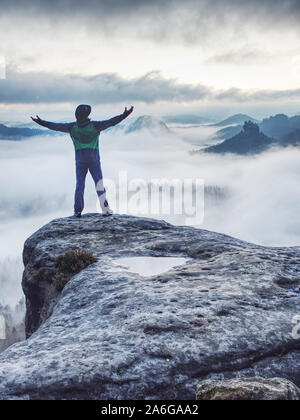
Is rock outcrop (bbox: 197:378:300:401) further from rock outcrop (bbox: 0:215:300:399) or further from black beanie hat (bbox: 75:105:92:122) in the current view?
black beanie hat (bbox: 75:105:92:122)

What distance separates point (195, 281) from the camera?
478 inches

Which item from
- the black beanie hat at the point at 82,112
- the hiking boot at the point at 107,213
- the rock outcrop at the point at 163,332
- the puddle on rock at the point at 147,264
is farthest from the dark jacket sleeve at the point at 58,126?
the puddle on rock at the point at 147,264

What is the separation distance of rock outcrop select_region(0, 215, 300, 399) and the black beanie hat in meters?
9.35

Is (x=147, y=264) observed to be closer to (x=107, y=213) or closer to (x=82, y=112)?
(x=107, y=213)

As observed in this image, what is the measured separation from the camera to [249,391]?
568 cm

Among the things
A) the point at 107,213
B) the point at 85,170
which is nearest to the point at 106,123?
the point at 85,170

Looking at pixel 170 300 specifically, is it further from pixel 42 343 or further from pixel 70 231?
pixel 70 231

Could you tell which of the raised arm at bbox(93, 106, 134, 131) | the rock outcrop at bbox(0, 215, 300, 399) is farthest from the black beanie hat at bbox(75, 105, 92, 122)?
the rock outcrop at bbox(0, 215, 300, 399)

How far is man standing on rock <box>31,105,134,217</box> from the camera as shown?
21.6 meters

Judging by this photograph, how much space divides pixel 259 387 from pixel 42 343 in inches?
213
